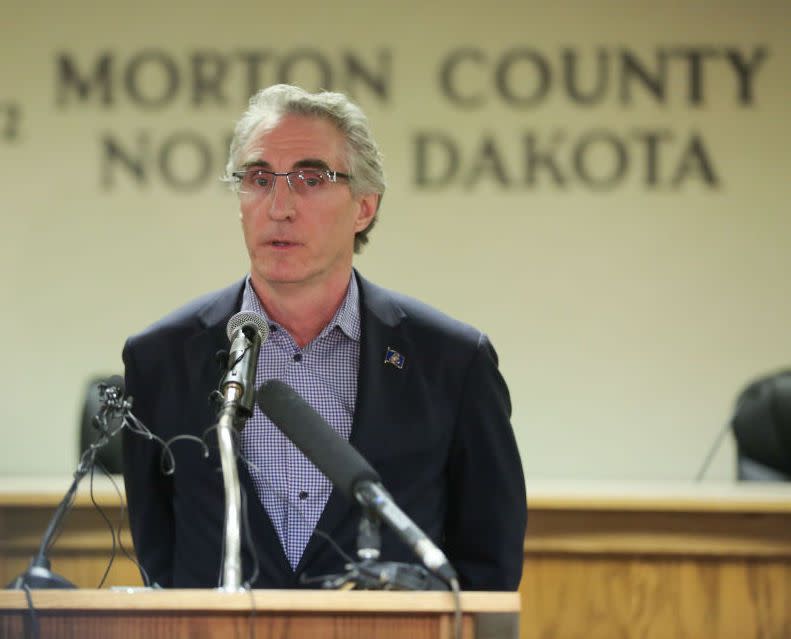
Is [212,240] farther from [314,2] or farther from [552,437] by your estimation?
[552,437]

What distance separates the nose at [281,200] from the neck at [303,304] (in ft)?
0.46

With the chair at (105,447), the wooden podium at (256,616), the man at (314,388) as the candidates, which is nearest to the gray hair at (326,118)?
the man at (314,388)

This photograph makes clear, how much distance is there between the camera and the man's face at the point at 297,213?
2.32 meters

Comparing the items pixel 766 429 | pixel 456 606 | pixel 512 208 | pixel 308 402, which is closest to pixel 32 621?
pixel 456 606

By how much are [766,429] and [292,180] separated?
8.29 feet

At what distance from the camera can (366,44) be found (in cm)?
560

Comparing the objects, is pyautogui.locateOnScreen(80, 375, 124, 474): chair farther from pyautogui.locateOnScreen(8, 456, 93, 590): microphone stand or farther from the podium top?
the podium top

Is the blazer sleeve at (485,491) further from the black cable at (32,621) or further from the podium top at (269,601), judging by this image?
the black cable at (32,621)

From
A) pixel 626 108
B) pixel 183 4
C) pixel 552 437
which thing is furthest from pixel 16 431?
pixel 626 108

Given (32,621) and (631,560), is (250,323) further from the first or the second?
(631,560)

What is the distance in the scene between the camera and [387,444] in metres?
2.30

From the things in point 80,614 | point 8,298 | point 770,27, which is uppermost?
point 770,27

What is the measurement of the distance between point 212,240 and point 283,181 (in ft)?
11.0

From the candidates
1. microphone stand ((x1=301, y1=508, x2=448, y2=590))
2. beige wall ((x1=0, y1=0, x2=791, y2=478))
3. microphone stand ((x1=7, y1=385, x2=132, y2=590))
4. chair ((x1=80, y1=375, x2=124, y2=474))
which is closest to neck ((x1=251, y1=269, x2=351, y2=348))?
microphone stand ((x1=7, y1=385, x2=132, y2=590))
